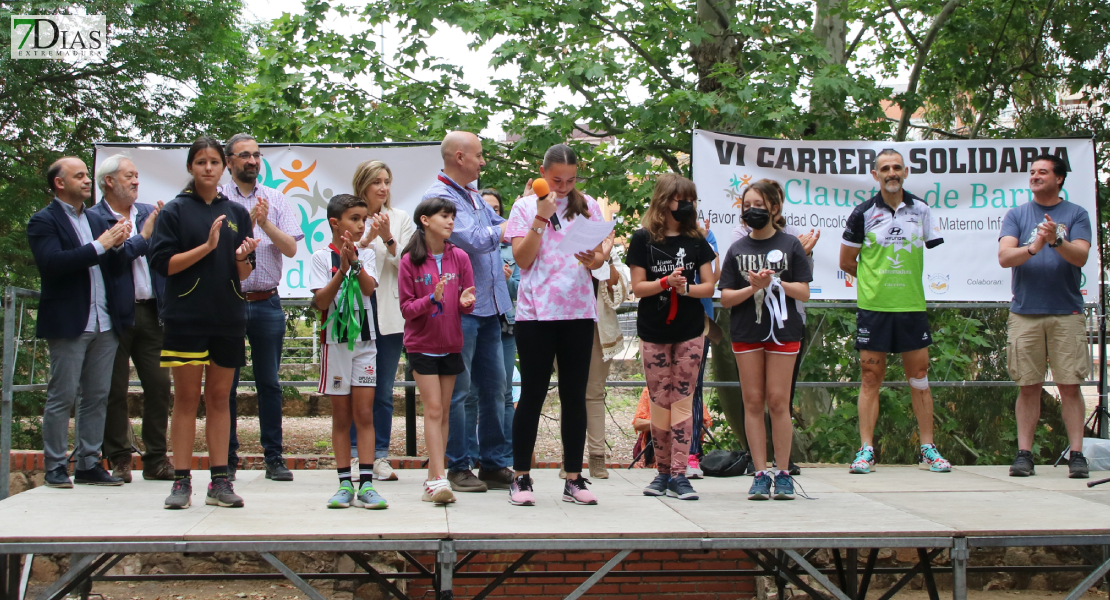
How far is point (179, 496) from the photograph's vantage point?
3936mm

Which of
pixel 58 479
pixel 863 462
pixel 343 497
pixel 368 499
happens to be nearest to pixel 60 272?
pixel 58 479

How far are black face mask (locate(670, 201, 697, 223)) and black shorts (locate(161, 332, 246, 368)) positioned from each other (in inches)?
82.4

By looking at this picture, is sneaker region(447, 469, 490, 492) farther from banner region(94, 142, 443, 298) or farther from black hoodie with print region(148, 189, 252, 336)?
banner region(94, 142, 443, 298)

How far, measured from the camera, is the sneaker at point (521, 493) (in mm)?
4059

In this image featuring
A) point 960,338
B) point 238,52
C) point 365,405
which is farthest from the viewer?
point 238,52

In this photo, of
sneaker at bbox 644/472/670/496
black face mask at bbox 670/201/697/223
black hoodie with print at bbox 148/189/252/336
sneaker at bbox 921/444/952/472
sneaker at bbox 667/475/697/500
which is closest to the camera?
black hoodie with print at bbox 148/189/252/336

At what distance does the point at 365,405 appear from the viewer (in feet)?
13.5

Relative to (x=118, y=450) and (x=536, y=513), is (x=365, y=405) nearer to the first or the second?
(x=536, y=513)

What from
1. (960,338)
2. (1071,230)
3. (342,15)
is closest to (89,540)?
(1071,230)

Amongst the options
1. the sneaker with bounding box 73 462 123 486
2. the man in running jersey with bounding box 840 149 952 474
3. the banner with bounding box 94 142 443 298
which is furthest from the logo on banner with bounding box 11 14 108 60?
the man in running jersey with bounding box 840 149 952 474

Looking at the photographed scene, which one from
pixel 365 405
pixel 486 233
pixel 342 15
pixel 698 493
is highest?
pixel 342 15

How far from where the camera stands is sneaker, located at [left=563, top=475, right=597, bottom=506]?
4.13 metres

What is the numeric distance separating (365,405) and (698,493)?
69.7 inches

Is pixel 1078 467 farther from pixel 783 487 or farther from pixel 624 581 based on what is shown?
pixel 624 581
